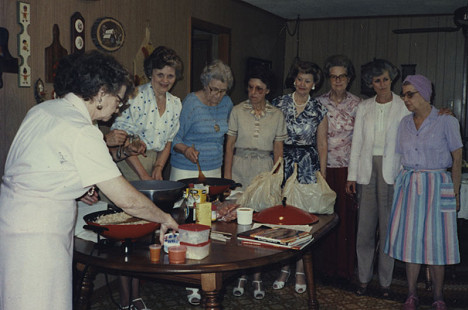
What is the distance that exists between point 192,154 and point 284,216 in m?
0.94

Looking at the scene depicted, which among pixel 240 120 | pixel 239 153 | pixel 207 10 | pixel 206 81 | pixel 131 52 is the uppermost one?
pixel 207 10

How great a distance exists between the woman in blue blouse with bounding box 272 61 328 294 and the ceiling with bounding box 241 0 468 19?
8.26ft

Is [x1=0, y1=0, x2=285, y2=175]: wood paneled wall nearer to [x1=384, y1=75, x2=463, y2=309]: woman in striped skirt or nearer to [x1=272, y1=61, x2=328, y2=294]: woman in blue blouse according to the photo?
[x1=272, y1=61, x2=328, y2=294]: woman in blue blouse

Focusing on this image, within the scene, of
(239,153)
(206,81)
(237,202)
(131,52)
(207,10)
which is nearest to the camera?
(237,202)

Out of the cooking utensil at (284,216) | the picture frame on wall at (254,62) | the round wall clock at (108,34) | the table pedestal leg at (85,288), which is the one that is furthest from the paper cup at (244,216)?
the picture frame on wall at (254,62)

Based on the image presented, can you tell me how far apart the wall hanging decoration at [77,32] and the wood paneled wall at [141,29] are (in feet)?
0.10

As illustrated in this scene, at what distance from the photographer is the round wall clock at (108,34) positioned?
10.9 feet

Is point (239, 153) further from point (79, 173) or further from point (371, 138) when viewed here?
point (79, 173)

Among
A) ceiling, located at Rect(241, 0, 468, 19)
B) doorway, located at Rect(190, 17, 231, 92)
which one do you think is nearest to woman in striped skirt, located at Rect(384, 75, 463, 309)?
doorway, located at Rect(190, 17, 231, 92)

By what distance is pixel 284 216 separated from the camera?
2309 millimetres

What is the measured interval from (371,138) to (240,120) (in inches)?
36.4

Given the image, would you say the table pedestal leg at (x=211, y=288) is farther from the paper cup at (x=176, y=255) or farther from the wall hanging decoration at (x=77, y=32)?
the wall hanging decoration at (x=77, y=32)

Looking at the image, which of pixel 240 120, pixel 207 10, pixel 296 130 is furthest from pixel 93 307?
pixel 207 10

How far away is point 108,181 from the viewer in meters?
1.55
